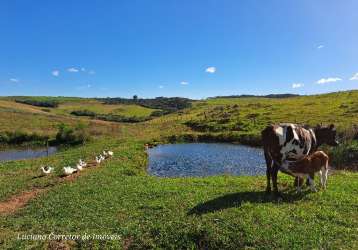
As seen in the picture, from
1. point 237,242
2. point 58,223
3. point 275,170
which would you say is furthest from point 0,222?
point 275,170

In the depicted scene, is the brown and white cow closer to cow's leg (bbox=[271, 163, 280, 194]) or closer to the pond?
cow's leg (bbox=[271, 163, 280, 194])

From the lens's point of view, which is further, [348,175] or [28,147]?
[28,147]

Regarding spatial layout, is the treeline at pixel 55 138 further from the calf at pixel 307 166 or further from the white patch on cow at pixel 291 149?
the calf at pixel 307 166

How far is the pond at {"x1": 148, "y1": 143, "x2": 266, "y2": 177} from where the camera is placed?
29.7 metres

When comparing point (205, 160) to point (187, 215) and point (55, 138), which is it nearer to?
point (187, 215)

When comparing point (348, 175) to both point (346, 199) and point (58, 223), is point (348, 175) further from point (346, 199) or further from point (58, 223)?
point (58, 223)

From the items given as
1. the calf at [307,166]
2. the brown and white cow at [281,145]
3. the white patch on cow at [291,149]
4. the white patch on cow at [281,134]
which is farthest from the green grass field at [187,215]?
the white patch on cow at [281,134]

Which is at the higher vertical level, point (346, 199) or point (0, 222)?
point (346, 199)

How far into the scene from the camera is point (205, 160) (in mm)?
36000

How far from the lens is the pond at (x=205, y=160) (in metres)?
29.7

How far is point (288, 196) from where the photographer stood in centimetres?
1514

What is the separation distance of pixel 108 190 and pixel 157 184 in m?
2.81

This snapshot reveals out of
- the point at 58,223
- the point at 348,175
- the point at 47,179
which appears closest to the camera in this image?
the point at 58,223

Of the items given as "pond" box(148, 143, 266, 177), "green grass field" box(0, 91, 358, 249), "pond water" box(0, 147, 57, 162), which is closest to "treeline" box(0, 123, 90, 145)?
"pond water" box(0, 147, 57, 162)
